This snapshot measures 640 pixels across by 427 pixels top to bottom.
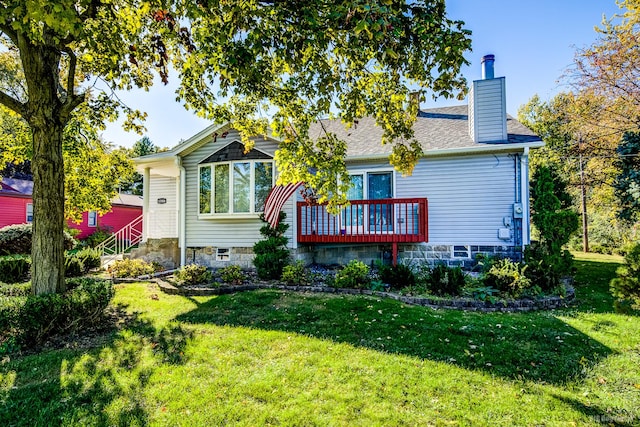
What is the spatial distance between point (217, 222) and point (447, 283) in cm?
701

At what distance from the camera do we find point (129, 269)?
926 cm

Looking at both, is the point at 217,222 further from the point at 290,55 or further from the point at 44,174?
the point at 290,55

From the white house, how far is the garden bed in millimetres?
2213

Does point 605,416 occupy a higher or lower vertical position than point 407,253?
lower

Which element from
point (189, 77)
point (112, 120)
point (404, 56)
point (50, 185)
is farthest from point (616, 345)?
point (112, 120)

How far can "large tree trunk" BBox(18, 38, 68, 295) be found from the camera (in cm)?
496

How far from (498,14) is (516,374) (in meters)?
6.61

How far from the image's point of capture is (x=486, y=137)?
9.29 m

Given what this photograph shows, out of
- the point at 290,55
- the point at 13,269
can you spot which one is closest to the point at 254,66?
the point at 290,55

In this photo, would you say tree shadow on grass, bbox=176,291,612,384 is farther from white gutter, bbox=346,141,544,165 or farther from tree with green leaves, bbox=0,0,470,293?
white gutter, bbox=346,141,544,165

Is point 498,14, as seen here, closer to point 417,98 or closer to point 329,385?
point 417,98

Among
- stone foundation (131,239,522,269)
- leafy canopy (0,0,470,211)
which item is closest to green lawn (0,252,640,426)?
leafy canopy (0,0,470,211)

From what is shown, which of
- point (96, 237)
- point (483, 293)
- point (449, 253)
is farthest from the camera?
point (96, 237)

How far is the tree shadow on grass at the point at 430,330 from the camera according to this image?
3.79m
